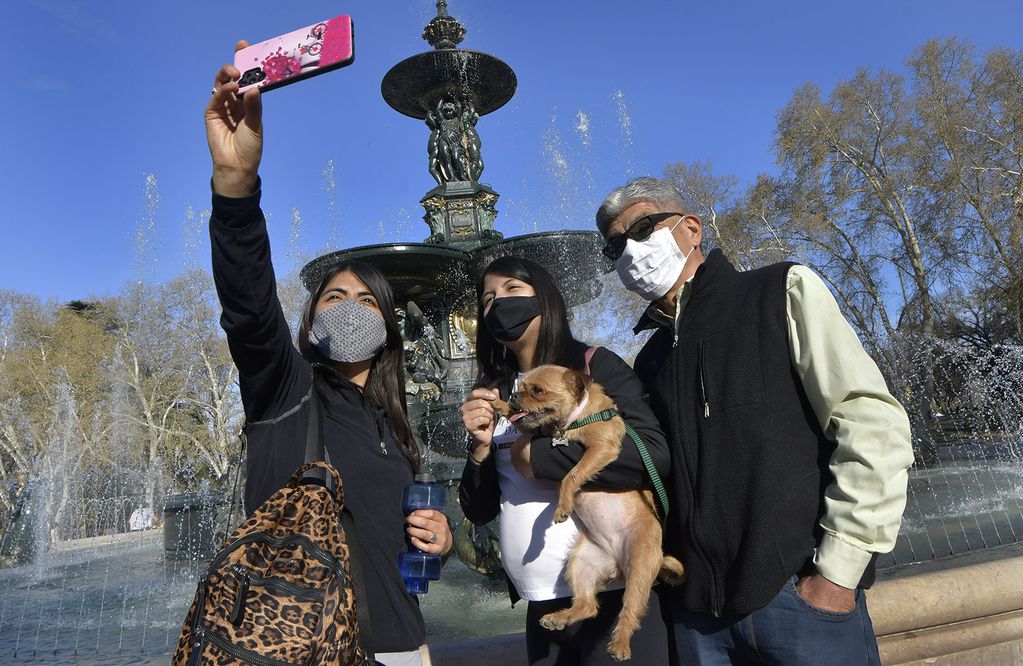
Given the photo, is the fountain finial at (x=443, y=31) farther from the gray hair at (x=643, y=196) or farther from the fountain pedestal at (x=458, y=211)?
the gray hair at (x=643, y=196)

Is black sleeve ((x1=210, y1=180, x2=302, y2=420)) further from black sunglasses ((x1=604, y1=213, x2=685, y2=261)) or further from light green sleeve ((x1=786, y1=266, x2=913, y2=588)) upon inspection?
light green sleeve ((x1=786, y1=266, x2=913, y2=588))

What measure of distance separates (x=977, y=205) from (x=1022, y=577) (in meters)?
29.8

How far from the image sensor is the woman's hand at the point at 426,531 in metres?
1.89

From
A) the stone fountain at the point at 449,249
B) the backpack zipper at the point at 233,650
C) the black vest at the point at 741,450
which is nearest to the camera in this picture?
the backpack zipper at the point at 233,650

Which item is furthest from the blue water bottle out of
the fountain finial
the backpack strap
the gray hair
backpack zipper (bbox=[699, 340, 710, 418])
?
the fountain finial

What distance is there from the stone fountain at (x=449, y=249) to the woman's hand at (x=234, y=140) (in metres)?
5.59

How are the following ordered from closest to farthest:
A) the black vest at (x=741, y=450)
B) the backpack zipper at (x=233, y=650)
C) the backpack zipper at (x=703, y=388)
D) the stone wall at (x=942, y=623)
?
the backpack zipper at (x=233, y=650) < the black vest at (x=741, y=450) < the backpack zipper at (x=703, y=388) < the stone wall at (x=942, y=623)

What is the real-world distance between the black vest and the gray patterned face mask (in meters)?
0.98

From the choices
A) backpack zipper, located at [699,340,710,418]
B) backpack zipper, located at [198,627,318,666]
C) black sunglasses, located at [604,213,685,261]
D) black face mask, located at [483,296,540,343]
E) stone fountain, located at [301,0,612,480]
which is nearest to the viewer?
backpack zipper, located at [198,627,318,666]

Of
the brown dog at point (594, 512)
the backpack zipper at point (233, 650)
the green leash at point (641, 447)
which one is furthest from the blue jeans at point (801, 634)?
the backpack zipper at point (233, 650)

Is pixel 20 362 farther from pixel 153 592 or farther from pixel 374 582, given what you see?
pixel 374 582

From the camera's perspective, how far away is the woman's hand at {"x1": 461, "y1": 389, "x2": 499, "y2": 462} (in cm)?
218

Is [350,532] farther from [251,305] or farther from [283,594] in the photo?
[251,305]

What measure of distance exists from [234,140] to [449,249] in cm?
705
